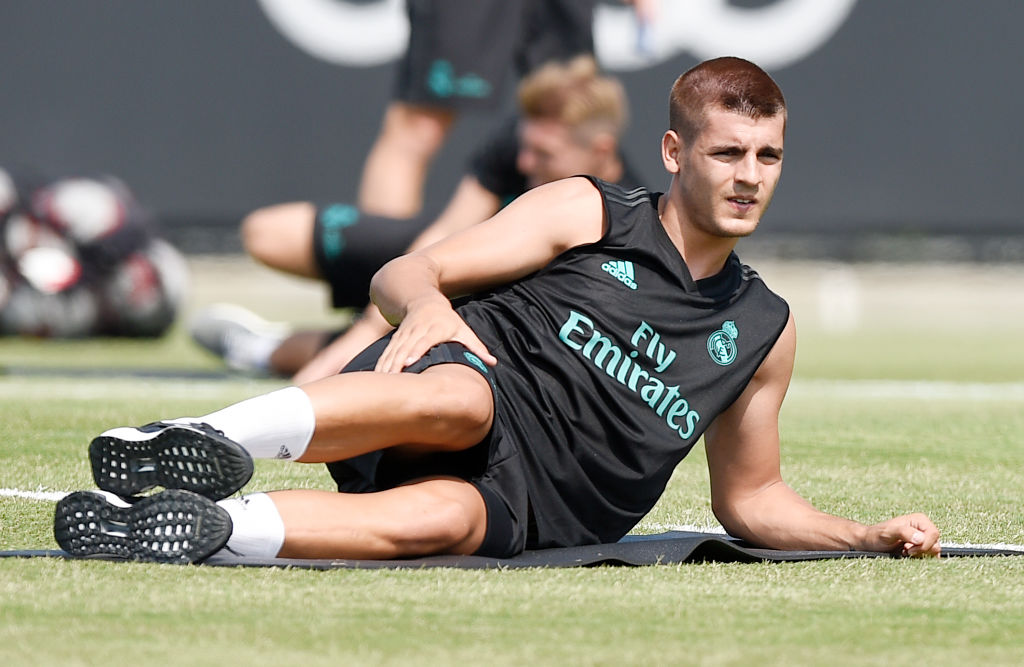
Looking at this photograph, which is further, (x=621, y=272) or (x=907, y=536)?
(x=621, y=272)

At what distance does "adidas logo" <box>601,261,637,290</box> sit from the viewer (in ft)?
Result: 10.2

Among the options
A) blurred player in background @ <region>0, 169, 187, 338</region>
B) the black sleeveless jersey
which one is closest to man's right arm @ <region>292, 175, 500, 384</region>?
blurred player in background @ <region>0, 169, 187, 338</region>

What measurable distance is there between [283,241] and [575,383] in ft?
11.5

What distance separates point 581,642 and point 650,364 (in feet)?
3.15

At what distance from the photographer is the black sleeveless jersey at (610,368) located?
3020 mm

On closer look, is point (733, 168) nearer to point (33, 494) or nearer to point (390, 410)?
point (390, 410)

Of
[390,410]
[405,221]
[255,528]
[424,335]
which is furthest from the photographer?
[405,221]

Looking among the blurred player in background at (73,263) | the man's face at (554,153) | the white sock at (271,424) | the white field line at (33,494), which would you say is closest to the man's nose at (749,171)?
the white sock at (271,424)

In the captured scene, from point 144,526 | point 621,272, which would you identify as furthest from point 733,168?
point 144,526

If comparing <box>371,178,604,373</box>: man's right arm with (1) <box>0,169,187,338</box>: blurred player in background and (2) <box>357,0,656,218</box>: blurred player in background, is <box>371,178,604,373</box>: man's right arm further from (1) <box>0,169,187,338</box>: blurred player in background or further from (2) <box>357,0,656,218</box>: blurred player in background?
(1) <box>0,169,187,338</box>: blurred player in background

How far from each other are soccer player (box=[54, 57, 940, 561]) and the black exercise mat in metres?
0.03

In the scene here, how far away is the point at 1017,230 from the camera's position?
36.0 ft

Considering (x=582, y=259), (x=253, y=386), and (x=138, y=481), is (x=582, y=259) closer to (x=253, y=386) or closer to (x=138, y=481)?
(x=138, y=481)

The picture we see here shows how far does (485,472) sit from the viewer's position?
2934mm
